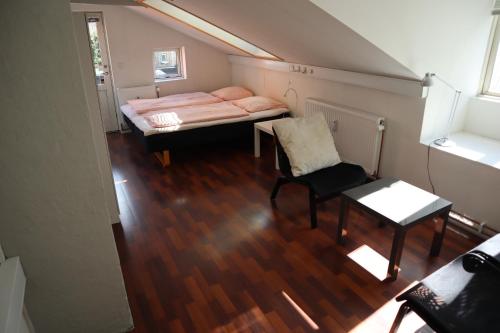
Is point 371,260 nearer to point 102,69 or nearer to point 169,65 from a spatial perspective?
point 102,69

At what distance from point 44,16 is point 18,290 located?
1071 millimetres

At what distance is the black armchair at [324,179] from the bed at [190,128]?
1.37m

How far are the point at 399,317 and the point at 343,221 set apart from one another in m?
0.83

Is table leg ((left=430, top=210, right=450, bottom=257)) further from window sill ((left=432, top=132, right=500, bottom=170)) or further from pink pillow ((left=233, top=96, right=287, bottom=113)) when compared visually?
pink pillow ((left=233, top=96, right=287, bottom=113))

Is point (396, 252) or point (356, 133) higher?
point (356, 133)

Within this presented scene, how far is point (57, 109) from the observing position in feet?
4.75

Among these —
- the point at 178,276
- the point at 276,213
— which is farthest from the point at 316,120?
the point at 178,276

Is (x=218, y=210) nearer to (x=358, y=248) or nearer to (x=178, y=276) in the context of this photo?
(x=178, y=276)

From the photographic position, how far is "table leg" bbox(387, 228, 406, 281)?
2154mm

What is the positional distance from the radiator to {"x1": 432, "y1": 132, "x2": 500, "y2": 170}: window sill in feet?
1.75

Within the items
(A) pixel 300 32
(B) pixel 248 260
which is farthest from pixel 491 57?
(B) pixel 248 260

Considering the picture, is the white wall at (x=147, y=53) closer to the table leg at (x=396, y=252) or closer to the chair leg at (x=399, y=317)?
the table leg at (x=396, y=252)

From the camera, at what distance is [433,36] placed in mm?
2680

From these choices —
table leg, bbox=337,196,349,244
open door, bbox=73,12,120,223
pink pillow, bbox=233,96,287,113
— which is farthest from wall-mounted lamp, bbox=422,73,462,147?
open door, bbox=73,12,120,223
